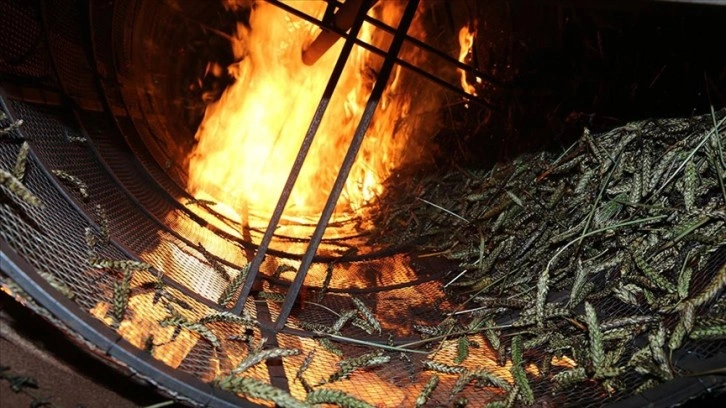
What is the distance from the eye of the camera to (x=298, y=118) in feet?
16.2

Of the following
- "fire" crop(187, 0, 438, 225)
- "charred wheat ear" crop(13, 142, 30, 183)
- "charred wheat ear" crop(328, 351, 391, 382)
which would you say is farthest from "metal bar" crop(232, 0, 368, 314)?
"fire" crop(187, 0, 438, 225)

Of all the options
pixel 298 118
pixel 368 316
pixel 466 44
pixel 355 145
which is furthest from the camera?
pixel 298 118

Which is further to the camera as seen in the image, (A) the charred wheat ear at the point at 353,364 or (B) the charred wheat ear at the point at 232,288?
(B) the charred wheat ear at the point at 232,288

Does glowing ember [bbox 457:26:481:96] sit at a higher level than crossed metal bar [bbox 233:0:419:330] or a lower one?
higher

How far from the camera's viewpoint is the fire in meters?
4.70

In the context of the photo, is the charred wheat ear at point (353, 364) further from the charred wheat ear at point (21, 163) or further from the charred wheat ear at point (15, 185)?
the charred wheat ear at point (21, 163)

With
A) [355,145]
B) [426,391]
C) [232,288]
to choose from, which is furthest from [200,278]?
[426,391]

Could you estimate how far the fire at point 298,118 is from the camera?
185 inches

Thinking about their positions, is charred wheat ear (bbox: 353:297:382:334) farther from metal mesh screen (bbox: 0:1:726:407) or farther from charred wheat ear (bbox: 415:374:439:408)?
charred wheat ear (bbox: 415:374:439:408)

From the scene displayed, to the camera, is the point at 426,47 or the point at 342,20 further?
the point at 426,47

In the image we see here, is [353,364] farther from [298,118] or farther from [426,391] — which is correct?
[298,118]

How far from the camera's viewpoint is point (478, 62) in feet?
14.5

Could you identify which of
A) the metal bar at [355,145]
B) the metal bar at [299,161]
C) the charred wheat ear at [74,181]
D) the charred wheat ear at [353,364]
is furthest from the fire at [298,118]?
the charred wheat ear at [353,364]

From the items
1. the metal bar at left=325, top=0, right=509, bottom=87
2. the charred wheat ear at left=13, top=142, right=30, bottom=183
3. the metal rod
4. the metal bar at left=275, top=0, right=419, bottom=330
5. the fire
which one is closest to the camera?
the charred wheat ear at left=13, top=142, right=30, bottom=183
